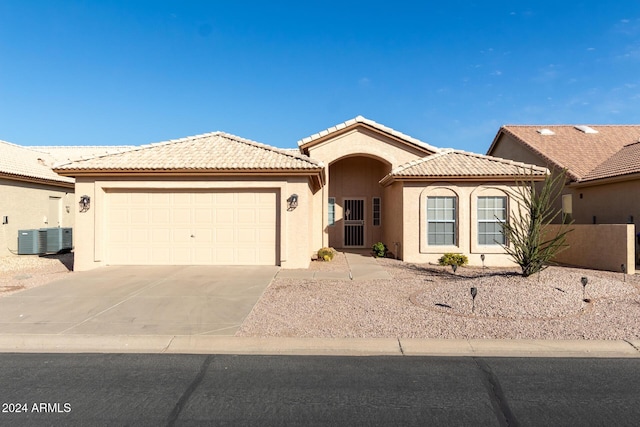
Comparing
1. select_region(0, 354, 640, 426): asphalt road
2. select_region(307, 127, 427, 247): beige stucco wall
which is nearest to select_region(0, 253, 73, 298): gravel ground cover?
select_region(0, 354, 640, 426): asphalt road

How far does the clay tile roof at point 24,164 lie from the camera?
668 inches

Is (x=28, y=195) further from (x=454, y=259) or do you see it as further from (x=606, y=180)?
(x=606, y=180)

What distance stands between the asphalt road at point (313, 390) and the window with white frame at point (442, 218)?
922 centimetres

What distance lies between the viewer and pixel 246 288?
9703 millimetres

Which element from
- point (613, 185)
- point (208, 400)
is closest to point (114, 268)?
point (208, 400)

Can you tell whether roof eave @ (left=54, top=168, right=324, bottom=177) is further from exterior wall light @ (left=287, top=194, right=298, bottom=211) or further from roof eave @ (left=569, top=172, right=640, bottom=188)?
roof eave @ (left=569, top=172, right=640, bottom=188)

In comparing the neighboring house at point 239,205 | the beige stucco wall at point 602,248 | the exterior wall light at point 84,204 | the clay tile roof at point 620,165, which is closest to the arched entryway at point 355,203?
the neighboring house at point 239,205

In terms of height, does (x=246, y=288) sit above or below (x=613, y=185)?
below

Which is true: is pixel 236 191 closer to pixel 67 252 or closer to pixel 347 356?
pixel 347 356

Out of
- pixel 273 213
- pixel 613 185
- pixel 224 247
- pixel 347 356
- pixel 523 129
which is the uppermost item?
pixel 523 129

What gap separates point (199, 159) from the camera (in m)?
13.2

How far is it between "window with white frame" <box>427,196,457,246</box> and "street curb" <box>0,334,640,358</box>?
858cm

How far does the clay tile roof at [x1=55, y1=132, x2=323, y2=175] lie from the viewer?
12516mm

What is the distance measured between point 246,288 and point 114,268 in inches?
218
